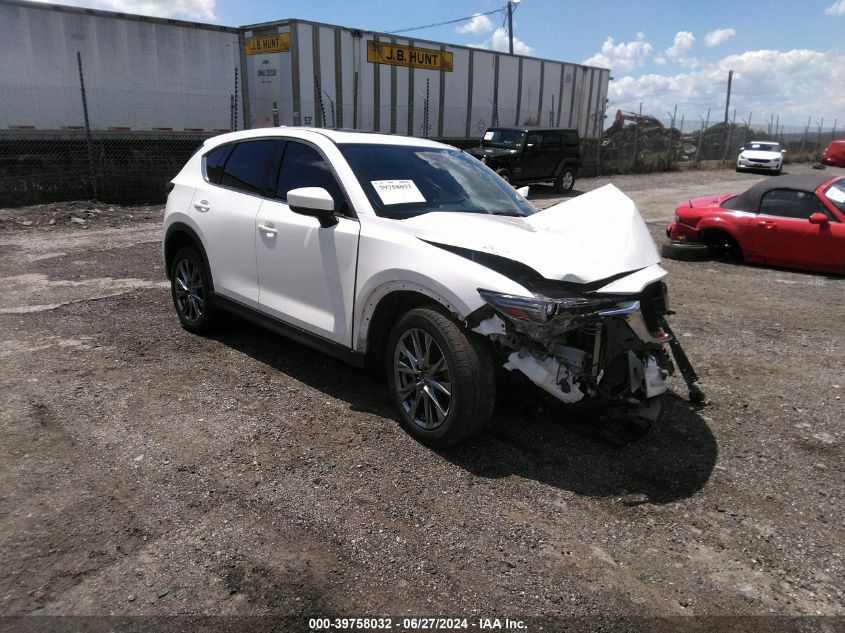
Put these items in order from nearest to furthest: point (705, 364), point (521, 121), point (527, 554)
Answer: point (527, 554) → point (705, 364) → point (521, 121)

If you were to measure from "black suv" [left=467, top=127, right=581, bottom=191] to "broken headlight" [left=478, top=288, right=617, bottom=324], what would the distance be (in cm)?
1459

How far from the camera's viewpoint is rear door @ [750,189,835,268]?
8664 millimetres

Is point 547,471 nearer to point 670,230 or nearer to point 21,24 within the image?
point 670,230

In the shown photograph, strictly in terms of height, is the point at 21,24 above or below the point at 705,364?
A: above

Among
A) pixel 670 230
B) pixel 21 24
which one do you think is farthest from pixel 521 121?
pixel 21 24

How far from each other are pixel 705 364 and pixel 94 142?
533 inches

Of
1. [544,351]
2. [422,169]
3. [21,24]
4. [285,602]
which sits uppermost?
[21,24]

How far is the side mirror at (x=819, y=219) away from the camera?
27.9ft

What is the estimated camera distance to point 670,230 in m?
10.2

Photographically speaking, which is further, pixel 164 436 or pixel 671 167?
pixel 671 167

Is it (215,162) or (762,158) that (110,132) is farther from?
(762,158)

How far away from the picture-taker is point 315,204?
12.8 feet

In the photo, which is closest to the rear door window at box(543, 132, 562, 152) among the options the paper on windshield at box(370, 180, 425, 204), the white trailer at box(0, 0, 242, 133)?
the white trailer at box(0, 0, 242, 133)

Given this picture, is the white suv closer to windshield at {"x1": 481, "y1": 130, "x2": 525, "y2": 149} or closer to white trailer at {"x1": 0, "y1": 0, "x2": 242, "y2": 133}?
white trailer at {"x1": 0, "y1": 0, "x2": 242, "y2": 133}
